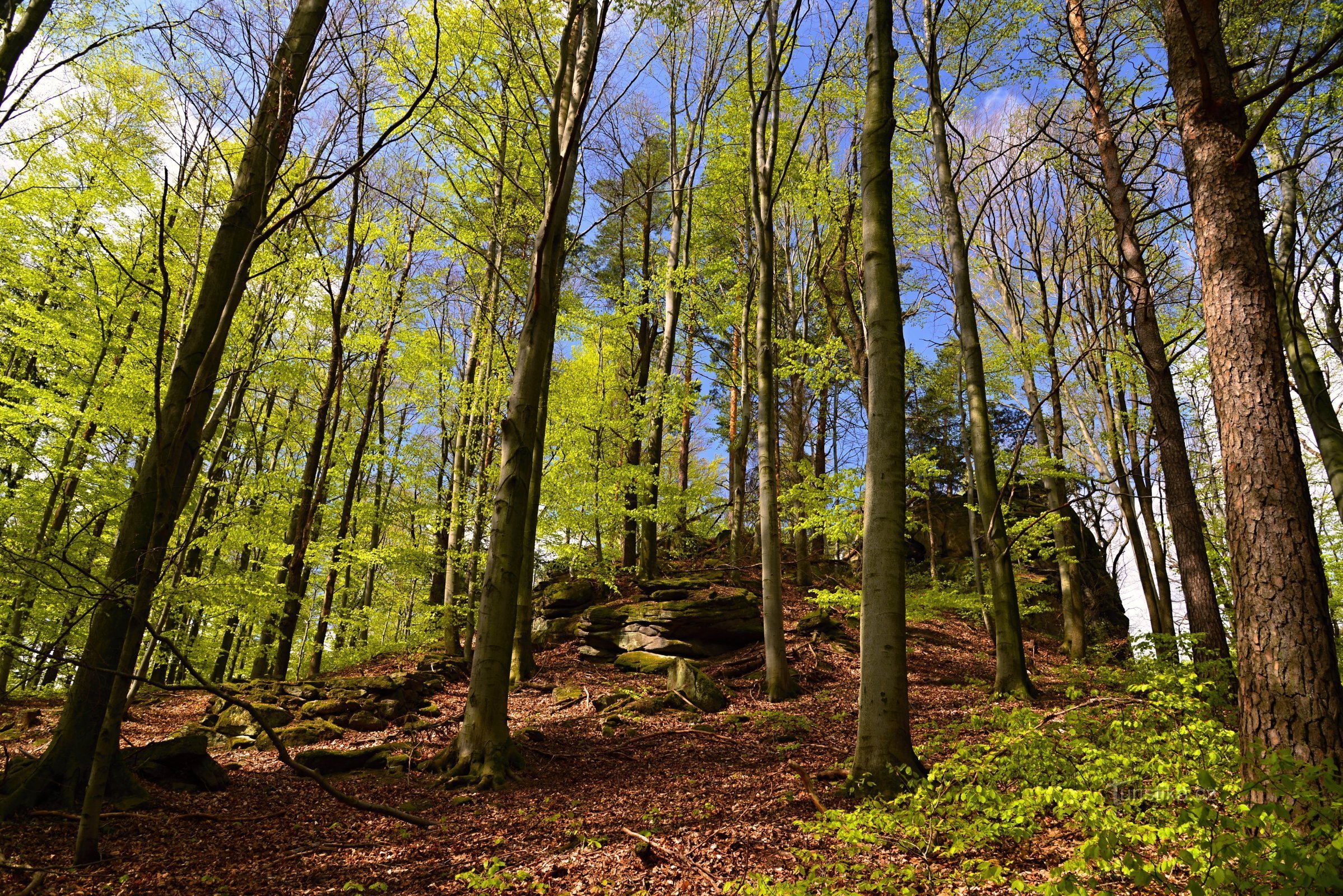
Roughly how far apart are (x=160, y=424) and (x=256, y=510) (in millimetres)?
8810

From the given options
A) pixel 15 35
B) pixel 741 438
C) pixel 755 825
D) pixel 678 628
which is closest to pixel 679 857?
pixel 755 825

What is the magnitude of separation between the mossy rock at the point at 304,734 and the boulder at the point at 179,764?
1648 mm

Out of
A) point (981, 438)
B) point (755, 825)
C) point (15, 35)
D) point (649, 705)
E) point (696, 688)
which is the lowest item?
point (755, 825)

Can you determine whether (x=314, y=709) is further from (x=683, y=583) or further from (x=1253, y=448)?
(x=1253, y=448)

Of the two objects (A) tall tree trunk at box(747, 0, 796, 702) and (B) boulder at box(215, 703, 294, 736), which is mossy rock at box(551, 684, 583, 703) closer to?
(A) tall tree trunk at box(747, 0, 796, 702)

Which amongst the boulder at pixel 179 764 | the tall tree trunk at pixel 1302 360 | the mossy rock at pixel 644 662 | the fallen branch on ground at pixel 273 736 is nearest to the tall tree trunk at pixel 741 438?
the mossy rock at pixel 644 662

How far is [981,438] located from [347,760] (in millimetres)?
8264

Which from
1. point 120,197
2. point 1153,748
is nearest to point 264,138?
point 1153,748

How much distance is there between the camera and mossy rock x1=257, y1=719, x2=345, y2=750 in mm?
6855

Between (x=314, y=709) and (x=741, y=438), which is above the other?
(x=741, y=438)

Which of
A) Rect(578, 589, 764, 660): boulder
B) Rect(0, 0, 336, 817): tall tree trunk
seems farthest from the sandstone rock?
Rect(578, 589, 764, 660): boulder

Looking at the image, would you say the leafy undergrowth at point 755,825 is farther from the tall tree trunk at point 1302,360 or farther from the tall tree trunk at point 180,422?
the tall tree trunk at point 1302,360

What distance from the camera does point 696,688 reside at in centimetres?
809

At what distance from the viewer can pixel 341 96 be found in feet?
12.9
